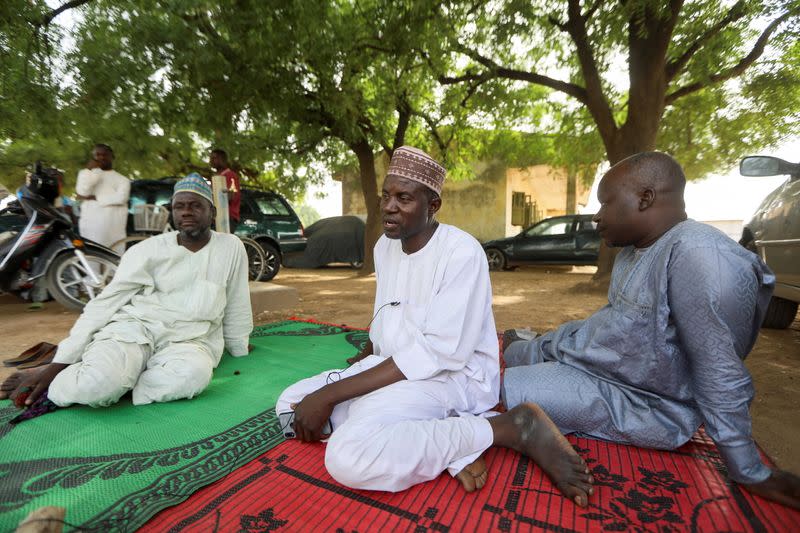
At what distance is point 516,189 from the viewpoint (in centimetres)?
1623

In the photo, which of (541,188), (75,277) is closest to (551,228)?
(541,188)

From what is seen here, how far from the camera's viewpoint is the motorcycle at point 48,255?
176 inches

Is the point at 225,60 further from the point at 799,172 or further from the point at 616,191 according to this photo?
the point at 799,172

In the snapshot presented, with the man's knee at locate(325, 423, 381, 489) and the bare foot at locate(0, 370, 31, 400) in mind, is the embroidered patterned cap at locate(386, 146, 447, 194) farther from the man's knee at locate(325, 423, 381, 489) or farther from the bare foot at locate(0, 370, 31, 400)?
the bare foot at locate(0, 370, 31, 400)

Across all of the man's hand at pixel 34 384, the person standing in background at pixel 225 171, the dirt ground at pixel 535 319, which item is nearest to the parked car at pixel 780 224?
the dirt ground at pixel 535 319

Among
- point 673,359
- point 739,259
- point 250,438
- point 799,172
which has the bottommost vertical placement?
point 250,438

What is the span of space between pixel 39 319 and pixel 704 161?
49.7 ft

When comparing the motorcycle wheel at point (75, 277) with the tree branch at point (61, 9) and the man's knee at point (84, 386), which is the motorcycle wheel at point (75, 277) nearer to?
the tree branch at point (61, 9)

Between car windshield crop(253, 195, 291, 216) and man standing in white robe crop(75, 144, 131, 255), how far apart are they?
3.37 meters

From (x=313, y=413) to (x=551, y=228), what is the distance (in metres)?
10.4

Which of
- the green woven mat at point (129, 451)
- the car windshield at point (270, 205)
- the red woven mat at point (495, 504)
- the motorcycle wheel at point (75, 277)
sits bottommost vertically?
the red woven mat at point (495, 504)

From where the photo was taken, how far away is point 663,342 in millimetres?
1706

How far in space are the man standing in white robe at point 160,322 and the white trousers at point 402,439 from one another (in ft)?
4.36

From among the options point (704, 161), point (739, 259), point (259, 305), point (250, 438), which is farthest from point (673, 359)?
point (704, 161)
